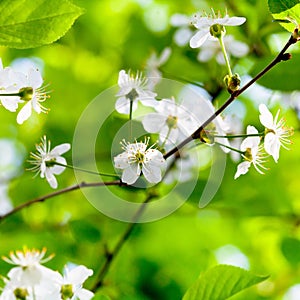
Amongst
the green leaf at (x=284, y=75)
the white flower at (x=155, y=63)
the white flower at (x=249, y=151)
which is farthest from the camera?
the white flower at (x=155, y=63)

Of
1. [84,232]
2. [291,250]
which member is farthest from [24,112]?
[291,250]

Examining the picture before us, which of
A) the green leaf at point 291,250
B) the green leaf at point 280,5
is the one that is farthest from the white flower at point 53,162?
the green leaf at point 291,250

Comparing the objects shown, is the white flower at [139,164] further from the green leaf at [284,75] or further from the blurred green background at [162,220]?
the green leaf at [284,75]

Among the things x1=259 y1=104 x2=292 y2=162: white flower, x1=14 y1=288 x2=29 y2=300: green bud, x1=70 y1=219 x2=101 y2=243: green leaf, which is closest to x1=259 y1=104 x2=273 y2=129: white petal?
x1=259 y1=104 x2=292 y2=162: white flower

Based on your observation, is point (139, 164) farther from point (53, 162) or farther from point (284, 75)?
point (284, 75)

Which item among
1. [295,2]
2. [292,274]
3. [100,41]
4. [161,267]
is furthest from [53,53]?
[295,2]

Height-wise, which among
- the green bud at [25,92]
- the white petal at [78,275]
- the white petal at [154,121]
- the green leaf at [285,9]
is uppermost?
the green leaf at [285,9]
